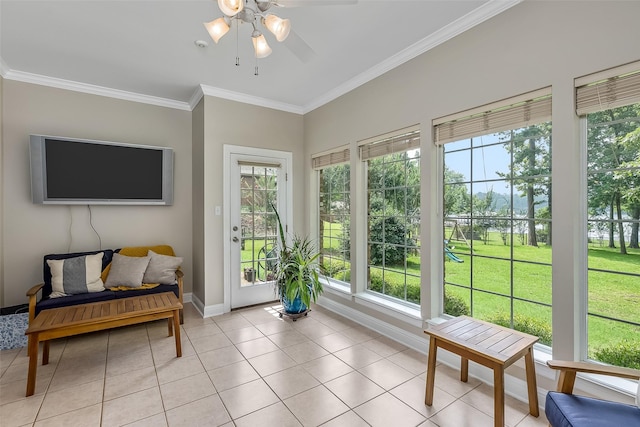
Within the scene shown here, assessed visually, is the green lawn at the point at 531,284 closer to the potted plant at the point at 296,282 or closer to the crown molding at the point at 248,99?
the potted plant at the point at 296,282

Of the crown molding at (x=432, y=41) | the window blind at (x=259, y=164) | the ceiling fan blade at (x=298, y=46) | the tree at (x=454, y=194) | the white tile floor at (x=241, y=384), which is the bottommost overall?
the white tile floor at (x=241, y=384)

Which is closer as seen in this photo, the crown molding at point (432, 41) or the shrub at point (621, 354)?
the shrub at point (621, 354)

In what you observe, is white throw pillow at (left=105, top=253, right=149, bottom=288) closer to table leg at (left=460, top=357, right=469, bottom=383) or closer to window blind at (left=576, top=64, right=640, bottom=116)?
table leg at (left=460, top=357, right=469, bottom=383)

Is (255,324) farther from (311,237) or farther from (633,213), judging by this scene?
(633,213)

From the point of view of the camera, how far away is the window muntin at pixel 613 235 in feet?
5.61

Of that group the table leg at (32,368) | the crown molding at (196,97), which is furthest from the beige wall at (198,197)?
the table leg at (32,368)

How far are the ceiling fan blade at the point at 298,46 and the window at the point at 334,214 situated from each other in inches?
69.6

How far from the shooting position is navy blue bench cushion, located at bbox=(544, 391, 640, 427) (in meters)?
A: 1.22

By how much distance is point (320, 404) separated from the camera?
1954mm

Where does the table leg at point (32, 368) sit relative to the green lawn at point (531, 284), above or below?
below

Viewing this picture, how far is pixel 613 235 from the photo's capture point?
5.86ft

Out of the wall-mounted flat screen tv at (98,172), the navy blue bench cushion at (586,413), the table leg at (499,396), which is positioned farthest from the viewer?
the wall-mounted flat screen tv at (98,172)

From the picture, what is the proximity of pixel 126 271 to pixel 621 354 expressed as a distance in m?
4.29

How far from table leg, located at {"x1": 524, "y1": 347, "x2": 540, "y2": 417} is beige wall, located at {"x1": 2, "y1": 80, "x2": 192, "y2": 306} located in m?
3.95
